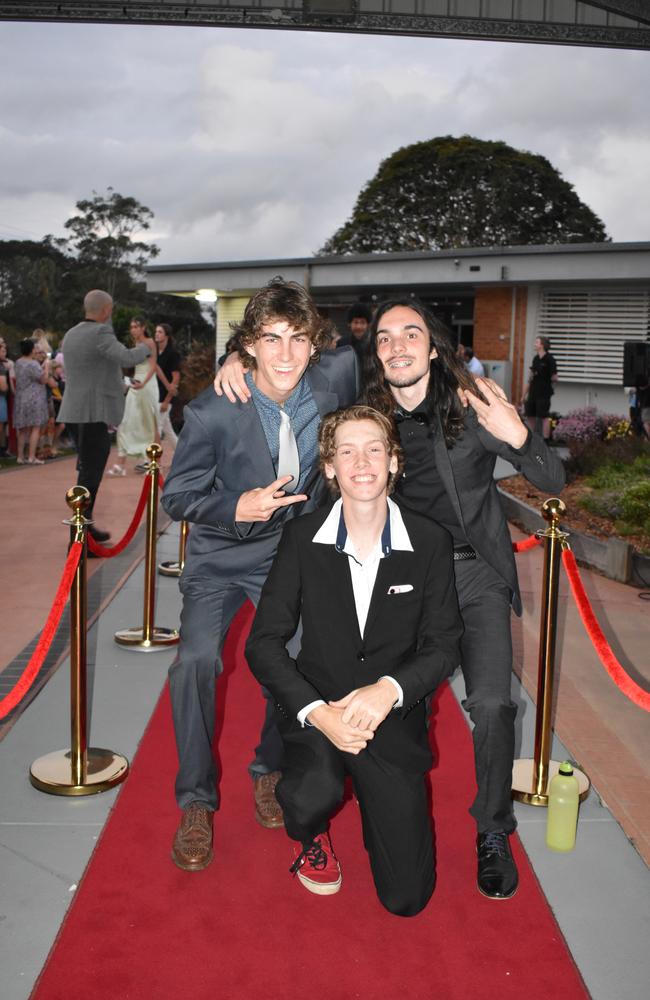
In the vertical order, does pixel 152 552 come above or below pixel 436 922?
above

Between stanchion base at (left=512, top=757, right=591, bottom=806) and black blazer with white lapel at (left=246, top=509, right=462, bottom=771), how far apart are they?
0.86m

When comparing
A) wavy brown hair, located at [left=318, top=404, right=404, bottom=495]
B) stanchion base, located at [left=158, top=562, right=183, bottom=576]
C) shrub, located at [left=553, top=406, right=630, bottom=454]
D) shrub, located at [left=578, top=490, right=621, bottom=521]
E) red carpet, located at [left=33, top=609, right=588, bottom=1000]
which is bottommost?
red carpet, located at [left=33, top=609, right=588, bottom=1000]

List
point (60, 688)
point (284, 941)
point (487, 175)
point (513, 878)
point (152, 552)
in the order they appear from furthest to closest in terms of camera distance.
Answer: point (487, 175)
point (152, 552)
point (60, 688)
point (513, 878)
point (284, 941)

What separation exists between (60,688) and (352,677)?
7.89 feet

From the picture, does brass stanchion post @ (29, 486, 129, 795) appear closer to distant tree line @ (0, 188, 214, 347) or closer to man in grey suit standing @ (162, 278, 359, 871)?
man in grey suit standing @ (162, 278, 359, 871)

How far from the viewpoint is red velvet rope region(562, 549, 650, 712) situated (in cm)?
337

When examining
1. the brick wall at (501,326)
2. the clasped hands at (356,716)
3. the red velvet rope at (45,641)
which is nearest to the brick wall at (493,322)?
the brick wall at (501,326)

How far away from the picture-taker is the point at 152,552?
5.55 meters

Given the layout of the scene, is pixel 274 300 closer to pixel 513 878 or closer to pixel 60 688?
pixel 513 878

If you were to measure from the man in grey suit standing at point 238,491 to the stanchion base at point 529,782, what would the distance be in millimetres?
1044

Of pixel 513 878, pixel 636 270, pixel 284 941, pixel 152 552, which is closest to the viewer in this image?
pixel 284 941

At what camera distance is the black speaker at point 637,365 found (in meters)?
14.1

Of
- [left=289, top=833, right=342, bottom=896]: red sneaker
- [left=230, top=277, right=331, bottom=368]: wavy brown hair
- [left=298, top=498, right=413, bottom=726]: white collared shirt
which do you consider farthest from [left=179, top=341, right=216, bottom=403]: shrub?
[left=289, top=833, right=342, bottom=896]: red sneaker

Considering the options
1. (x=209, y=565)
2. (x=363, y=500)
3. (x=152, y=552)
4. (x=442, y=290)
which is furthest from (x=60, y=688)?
(x=442, y=290)
